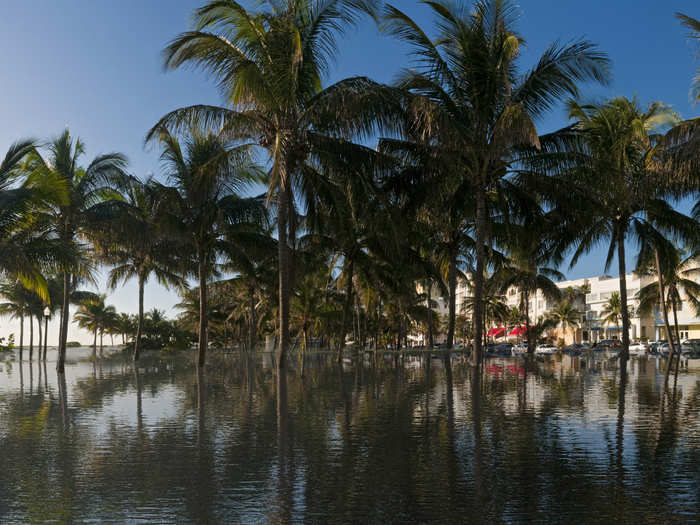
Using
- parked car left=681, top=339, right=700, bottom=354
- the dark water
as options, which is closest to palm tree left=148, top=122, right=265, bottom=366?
the dark water

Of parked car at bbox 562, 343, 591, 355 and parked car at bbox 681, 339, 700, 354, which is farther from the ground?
parked car at bbox 681, 339, 700, 354

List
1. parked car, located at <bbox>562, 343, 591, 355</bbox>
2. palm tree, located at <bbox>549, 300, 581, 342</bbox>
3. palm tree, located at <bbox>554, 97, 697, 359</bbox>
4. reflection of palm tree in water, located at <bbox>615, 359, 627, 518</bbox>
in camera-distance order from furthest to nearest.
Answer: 1. palm tree, located at <bbox>549, 300, 581, 342</bbox>
2. parked car, located at <bbox>562, 343, 591, 355</bbox>
3. palm tree, located at <bbox>554, 97, 697, 359</bbox>
4. reflection of palm tree in water, located at <bbox>615, 359, 627, 518</bbox>

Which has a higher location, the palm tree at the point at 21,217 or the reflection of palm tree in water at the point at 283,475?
the palm tree at the point at 21,217

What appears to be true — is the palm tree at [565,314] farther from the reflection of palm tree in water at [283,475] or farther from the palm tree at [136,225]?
the reflection of palm tree in water at [283,475]

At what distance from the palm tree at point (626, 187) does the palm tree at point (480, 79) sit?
272cm

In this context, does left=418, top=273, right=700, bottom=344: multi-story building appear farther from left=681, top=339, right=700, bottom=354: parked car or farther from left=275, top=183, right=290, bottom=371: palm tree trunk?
left=275, top=183, right=290, bottom=371: palm tree trunk

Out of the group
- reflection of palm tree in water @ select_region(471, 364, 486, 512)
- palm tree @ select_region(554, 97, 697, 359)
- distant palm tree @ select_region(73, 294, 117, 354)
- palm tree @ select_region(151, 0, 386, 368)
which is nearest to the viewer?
reflection of palm tree in water @ select_region(471, 364, 486, 512)

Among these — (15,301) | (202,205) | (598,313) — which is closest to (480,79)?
(202,205)

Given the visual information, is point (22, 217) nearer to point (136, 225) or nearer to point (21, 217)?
point (21, 217)

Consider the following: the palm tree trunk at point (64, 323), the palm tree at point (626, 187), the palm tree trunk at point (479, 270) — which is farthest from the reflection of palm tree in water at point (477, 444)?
the palm tree trunk at point (64, 323)

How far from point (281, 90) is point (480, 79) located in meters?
6.15

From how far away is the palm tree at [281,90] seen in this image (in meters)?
16.1

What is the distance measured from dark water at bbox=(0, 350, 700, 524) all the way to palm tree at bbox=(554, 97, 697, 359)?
12361 mm

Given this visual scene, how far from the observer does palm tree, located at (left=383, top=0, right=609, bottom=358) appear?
18359mm
